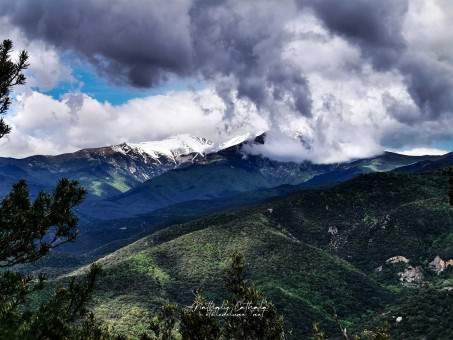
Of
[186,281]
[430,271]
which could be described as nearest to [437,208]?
[430,271]

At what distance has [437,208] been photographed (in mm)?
187375

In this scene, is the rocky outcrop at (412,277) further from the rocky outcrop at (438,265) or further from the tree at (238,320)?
the tree at (238,320)

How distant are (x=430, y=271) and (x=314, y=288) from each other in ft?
185

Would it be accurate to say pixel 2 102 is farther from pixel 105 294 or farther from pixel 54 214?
pixel 105 294

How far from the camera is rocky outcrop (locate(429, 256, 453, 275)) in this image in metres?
151

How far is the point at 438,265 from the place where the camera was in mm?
153500

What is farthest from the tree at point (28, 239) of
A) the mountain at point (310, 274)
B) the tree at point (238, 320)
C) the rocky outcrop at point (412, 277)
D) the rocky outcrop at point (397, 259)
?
the rocky outcrop at point (397, 259)

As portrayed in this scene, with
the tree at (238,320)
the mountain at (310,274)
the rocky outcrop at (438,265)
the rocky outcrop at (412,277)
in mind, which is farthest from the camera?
the rocky outcrop at (412,277)

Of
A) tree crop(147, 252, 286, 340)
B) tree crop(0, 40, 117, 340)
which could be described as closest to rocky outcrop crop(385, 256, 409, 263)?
tree crop(147, 252, 286, 340)

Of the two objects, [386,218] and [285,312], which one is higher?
[386,218]

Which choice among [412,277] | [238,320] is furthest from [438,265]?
[238,320]

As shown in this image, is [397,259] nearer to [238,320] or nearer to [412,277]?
[412,277]

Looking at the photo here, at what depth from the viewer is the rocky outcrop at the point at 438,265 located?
5930 inches

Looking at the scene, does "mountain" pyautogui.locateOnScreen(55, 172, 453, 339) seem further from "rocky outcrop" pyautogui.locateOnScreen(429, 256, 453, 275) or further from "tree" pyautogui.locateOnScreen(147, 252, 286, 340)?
"tree" pyautogui.locateOnScreen(147, 252, 286, 340)
